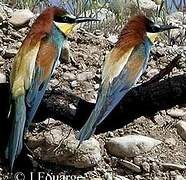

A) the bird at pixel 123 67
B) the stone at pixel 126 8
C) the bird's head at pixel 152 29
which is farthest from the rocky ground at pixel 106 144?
the stone at pixel 126 8

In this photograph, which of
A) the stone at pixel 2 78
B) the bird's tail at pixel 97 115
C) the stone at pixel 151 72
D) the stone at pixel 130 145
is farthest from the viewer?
the stone at pixel 151 72

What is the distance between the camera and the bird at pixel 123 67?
7.79ft

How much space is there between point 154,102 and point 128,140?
0.20 meters

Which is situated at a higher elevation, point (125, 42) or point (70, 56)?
point (125, 42)

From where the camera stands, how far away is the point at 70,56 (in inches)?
109

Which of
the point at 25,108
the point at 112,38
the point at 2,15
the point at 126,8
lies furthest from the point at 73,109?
the point at 126,8

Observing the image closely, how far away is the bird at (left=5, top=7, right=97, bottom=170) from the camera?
7.78 feet

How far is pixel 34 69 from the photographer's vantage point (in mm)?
2377

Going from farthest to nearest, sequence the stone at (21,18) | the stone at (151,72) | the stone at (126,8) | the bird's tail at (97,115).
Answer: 1. the stone at (126,8)
2. the stone at (21,18)
3. the stone at (151,72)
4. the bird's tail at (97,115)

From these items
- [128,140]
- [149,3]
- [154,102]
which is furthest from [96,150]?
[149,3]

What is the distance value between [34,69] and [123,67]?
28 centimetres

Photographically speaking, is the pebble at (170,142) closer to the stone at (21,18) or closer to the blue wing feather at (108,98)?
the blue wing feather at (108,98)

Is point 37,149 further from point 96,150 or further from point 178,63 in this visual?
point 178,63

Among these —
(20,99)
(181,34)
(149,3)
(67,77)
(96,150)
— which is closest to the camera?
(20,99)
